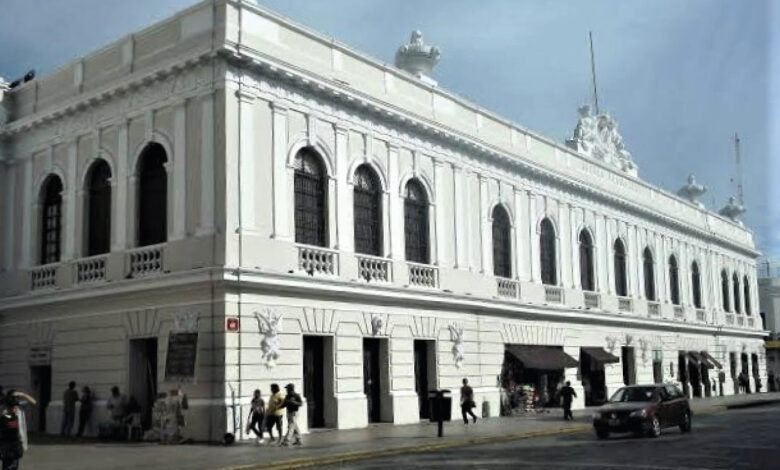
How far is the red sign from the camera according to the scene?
73.4 ft

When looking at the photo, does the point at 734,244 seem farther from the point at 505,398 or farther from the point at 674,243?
the point at 505,398

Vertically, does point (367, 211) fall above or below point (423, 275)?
above

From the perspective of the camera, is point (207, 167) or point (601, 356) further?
point (601, 356)

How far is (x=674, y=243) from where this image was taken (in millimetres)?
51250

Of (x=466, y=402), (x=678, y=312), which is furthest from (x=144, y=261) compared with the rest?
(x=678, y=312)

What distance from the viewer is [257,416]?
21812 millimetres

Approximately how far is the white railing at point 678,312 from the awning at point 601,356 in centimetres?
1115

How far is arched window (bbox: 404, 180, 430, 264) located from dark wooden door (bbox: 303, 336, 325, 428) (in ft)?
17.8

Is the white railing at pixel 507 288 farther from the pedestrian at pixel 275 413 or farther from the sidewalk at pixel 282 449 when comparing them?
the pedestrian at pixel 275 413

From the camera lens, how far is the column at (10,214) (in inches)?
1162

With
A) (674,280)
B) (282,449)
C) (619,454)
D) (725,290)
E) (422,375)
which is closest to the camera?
(619,454)

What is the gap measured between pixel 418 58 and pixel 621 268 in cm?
1766

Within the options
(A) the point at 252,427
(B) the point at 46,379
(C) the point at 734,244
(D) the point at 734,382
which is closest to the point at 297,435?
(A) the point at 252,427

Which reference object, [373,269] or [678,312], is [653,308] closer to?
[678,312]
